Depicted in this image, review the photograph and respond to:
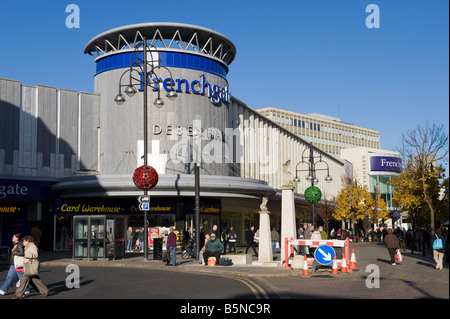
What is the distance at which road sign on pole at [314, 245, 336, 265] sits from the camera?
18.7 metres

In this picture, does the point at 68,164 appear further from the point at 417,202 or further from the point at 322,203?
the point at 322,203

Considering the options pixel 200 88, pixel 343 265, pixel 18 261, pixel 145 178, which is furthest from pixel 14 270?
pixel 200 88

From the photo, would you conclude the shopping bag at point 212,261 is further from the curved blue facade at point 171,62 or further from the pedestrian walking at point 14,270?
the curved blue facade at point 171,62

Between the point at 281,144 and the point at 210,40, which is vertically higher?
the point at 210,40

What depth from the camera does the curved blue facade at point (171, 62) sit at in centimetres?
3856

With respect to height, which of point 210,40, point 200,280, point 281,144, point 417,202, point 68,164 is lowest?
point 200,280

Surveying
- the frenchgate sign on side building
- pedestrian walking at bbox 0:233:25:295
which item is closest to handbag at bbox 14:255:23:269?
pedestrian walking at bbox 0:233:25:295

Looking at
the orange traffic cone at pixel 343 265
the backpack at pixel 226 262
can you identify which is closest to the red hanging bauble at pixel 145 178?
the backpack at pixel 226 262

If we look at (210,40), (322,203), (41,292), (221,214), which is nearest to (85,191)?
(221,214)

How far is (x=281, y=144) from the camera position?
5816cm

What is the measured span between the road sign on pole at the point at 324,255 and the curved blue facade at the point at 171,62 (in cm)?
2305

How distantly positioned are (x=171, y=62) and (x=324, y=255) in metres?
23.4

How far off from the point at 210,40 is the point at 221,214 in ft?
42.4

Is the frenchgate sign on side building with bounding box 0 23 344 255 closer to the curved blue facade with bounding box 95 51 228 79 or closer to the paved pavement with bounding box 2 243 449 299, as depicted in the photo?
the curved blue facade with bounding box 95 51 228 79
